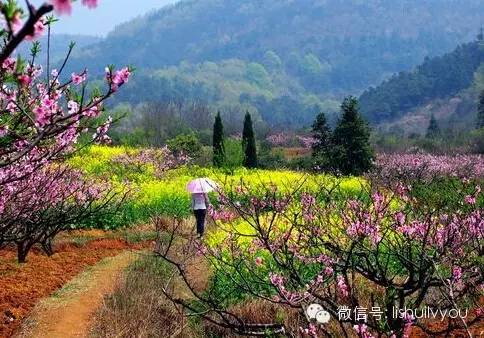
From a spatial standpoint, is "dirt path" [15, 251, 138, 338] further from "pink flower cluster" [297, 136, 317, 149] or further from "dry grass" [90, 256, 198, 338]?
"pink flower cluster" [297, 136, 317, 149]

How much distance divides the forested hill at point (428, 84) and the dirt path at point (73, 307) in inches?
4443

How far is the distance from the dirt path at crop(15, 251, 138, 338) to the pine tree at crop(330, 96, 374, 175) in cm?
1933

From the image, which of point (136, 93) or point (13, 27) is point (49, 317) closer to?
point (13, 27)

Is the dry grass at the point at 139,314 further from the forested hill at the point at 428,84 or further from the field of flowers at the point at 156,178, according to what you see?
the forested hill at the point at 428,84

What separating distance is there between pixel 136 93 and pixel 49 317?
179877 millimetres

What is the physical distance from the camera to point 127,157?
2884cm

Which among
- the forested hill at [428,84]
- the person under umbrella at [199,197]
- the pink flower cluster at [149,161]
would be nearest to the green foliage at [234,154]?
the pink flower cluster at [149,161]

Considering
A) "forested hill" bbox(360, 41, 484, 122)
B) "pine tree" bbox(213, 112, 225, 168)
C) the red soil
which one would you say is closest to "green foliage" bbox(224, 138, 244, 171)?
"pine tree" bbox(213, 112, 225, 168)

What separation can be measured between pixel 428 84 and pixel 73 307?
120 metres

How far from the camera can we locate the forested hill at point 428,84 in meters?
114

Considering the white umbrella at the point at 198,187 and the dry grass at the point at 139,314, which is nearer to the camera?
the dry grass at the point at 139,314

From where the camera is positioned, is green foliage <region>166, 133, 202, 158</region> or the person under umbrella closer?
the person under umbrella

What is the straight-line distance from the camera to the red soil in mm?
8680

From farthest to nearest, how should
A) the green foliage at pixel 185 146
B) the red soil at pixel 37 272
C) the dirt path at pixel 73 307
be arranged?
the green foliage at pixel 185 146 → the red soil at pixel 37 272 → the dirt path at pixel 73 307
